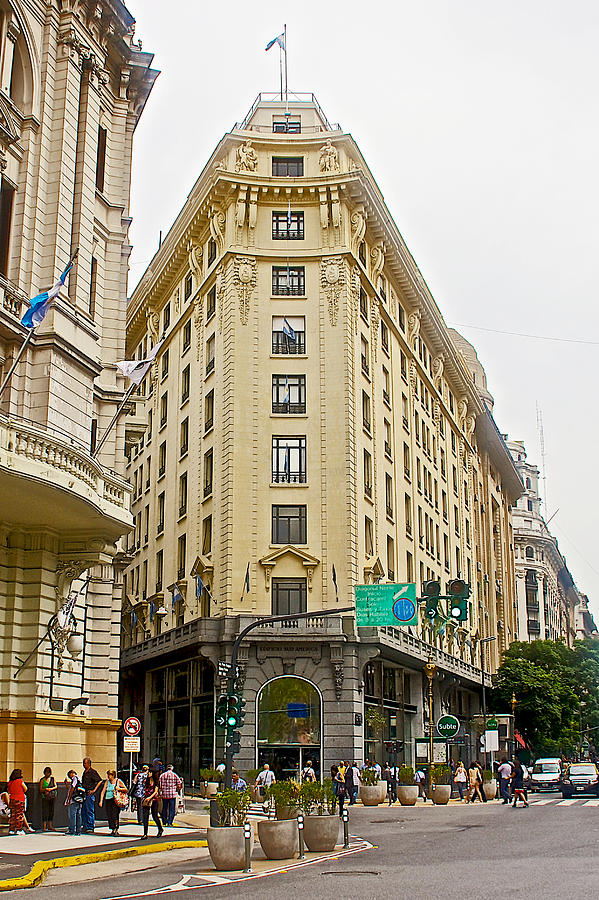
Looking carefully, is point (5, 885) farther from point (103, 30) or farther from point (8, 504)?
point (103, 30)

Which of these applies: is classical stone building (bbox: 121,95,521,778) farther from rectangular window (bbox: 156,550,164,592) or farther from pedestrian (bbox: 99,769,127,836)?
pedestrian (bbox: 99,769,127,836)

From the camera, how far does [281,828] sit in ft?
65.7

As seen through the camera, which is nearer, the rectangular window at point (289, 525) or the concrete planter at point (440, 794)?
the concrete planter at point (440, 794)

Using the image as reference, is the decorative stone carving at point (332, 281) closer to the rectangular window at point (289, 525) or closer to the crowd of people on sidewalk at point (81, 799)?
the rectangular window at point (289, 525)

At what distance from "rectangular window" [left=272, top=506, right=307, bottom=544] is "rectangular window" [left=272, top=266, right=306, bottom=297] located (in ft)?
36.1

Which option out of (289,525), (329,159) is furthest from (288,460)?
(329,159)

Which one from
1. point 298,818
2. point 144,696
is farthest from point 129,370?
point 144,696

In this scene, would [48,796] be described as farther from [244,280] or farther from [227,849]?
[244,280]

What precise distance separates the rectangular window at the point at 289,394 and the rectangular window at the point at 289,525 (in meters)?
4.85

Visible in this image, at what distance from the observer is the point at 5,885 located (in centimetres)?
1567

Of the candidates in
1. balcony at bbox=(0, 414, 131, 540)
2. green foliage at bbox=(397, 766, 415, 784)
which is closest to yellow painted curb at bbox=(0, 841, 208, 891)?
balcony at bbox=(0, 414, 131, 540)

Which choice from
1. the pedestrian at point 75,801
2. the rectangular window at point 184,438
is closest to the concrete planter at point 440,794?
the pedestrian at point 75,801

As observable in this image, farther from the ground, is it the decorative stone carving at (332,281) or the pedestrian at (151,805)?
the decorative stone carving at (332,281)

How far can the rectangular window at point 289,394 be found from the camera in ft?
161
